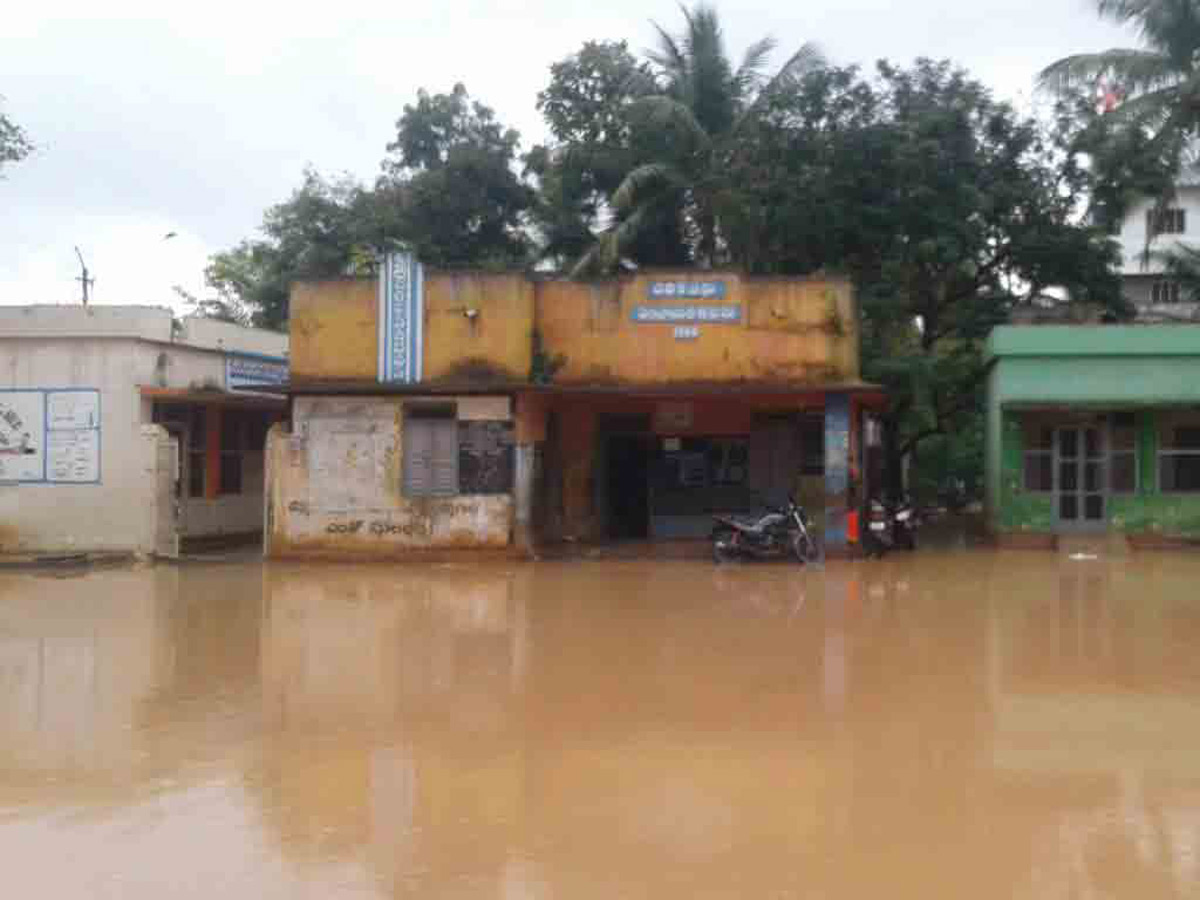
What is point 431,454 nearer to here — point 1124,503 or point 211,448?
point 211,448

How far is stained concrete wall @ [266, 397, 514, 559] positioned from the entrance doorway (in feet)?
31.0

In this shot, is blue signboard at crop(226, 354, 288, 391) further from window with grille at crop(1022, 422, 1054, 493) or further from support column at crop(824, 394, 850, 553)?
window with grille at crop(1022, 422, 1054, 493)

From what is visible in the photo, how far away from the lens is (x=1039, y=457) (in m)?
21.5

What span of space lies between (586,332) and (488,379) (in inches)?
70.5

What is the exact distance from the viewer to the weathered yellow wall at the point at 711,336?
63.3ft

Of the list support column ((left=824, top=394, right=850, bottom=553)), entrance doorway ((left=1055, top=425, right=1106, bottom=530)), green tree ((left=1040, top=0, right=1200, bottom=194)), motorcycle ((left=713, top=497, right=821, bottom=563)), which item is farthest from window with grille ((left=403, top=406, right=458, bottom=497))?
green tree ((left=1040, top=0, right=1200, bottom=194))

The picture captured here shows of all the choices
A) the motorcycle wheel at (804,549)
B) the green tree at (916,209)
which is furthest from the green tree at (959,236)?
the motorcycle wheel at (804,549)

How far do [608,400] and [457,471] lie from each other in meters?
3.36

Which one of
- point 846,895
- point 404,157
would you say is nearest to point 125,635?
point 846,895

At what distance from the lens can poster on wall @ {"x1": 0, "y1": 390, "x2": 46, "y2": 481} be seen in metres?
19.4

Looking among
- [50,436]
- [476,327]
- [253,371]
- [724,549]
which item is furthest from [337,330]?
[724,549]

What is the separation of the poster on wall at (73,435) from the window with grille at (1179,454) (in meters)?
16.9

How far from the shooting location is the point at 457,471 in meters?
18.8

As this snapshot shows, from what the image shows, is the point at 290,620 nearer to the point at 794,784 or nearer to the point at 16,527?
the point at 794,784
